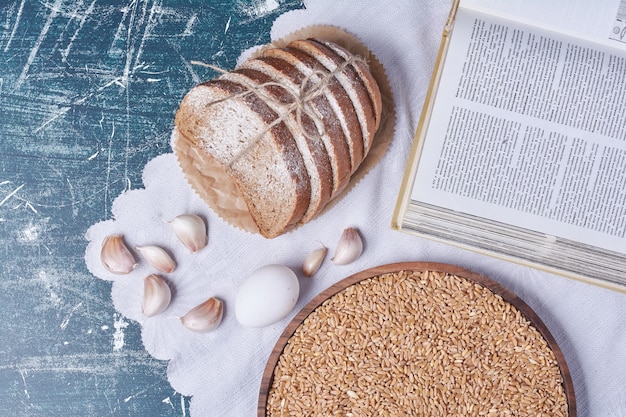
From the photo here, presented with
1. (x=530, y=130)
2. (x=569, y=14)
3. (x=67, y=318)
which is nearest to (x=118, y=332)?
(x=67, y=318)

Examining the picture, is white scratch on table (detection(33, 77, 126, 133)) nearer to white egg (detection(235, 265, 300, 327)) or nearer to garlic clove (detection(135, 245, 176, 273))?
garlic clove (detection(135, 245, 176, 273))

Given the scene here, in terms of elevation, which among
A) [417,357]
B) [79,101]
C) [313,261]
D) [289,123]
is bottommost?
[417,357]

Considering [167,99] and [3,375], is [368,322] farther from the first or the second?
[3,375]

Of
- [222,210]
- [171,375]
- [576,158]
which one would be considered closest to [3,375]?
[171,375]

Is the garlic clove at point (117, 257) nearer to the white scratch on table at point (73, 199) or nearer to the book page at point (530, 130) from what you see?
the white scratch on table at point (73, 199)

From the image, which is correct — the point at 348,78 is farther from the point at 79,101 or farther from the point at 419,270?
the point at 79,101

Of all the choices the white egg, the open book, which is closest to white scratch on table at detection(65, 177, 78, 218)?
the white egg
